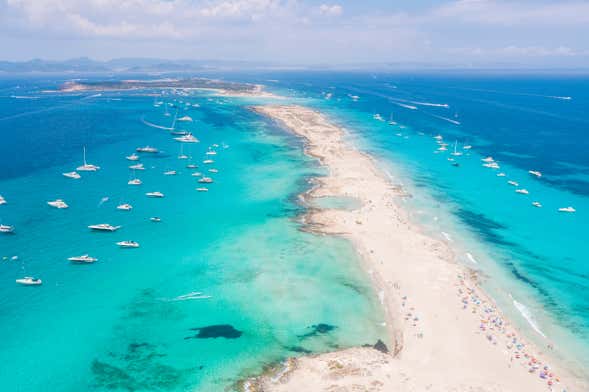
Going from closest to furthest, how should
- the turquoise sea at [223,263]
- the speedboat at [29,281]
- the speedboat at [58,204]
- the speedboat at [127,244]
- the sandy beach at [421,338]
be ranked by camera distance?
the sandy beach at [421,338] → the turquoise sea at [223,263] → the speedboat at [29,281] → the speedboat at [127,244] → the speedboat at [58,204]

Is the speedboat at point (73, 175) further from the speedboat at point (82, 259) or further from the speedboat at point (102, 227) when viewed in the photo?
the speedboat at point (82, 259)

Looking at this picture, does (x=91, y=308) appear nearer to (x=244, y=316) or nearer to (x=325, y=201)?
(x=244, y=316)

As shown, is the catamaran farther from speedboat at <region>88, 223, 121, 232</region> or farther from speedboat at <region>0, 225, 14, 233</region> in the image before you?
speedboat at <region>0, 225, 14, 233</region>

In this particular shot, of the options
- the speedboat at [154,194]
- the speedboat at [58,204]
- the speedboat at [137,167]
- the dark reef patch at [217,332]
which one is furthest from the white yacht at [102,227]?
the speedboat at [137,167]

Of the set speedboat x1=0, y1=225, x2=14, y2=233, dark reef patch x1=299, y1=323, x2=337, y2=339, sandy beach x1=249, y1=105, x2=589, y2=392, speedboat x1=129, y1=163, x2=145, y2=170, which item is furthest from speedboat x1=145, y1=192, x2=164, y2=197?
dark reef patch x1=299, y1=323, x2=337, y2=339

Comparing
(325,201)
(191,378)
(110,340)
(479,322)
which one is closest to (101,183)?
(325,201)

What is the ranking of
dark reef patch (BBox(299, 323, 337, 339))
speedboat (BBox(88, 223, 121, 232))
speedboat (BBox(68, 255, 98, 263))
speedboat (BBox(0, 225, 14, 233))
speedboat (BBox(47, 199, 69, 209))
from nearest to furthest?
dark reef patch (BBox(299, 323, 337, 339)) < speedboat (BBox(68, 255, 98, 263)) < speedboat (BBox(0, 225, 14, 233)) < speedboat (BBox(88, 223, 121, 232)) < speedboat (BBox(47, 199, 69, 209))
